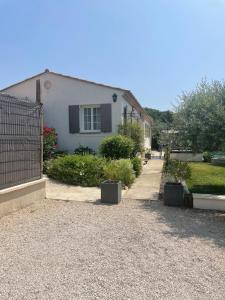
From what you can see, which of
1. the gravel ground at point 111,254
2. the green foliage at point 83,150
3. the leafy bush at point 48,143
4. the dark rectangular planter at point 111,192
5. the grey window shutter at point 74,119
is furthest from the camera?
the grey window shutter at point 74,119

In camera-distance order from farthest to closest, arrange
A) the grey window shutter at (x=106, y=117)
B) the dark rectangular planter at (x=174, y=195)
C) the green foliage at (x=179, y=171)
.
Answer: the grey window shutter at (x=106, y=117) → the green foliage at (x=179, y=171) → the dark rectangular planter at (x=174, y=195)

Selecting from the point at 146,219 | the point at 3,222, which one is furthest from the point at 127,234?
the point at 3,222

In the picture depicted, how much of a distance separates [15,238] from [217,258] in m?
3.24

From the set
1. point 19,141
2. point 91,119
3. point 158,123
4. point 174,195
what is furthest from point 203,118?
point 158,123

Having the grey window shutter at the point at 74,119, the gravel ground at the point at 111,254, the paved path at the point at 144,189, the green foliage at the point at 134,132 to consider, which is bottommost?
the gravel ground at the point at 111,254

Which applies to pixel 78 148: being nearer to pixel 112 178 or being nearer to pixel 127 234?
pixel 112 178

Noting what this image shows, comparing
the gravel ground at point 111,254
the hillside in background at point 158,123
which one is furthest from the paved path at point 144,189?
the hillside in background at point 158,123

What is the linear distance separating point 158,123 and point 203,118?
64.2 feet

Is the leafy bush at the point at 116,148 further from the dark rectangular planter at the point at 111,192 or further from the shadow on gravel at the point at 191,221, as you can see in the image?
the shadow on gravel at the point at 191,221

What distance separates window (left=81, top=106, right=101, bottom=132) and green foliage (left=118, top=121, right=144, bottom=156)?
138 centimetres

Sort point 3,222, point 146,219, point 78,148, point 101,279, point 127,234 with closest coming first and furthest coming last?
point 101,279
point 127,234
point 3,222
point 146,219
point 78,148

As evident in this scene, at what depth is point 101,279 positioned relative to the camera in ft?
11.6

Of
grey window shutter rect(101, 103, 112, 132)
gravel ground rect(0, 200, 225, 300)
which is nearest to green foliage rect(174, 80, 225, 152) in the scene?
gravel ground rect(0, 200, 225, 300)

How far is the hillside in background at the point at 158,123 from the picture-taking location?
32.2 feet
